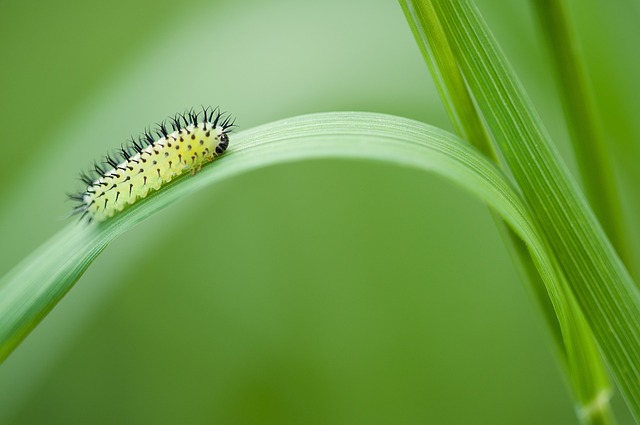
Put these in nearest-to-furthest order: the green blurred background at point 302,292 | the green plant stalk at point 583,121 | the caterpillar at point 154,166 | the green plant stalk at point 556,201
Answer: the green plant stalk at point 556,201, the green plant stalk at point 583,121, the caterpillar at point 154,166, the green blurred background at point 302,292

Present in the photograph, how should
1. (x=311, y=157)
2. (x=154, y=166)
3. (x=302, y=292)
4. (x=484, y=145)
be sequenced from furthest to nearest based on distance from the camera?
1. (x=302, y=292)
2. (x=154, y=166)
3. (x=484, y=145)
4. (x=311, y=157)

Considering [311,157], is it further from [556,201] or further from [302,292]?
[302,292]

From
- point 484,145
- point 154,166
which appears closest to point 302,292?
point 154,166

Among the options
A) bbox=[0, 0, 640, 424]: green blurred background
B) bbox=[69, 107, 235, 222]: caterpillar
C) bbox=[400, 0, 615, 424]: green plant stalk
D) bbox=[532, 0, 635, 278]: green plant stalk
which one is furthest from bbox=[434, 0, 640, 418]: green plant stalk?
bbox=[0, 0, 640, 424]: green blurred background

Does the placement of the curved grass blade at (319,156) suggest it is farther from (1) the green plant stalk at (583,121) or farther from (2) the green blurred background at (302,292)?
(2) the green blurred background at (302,292)

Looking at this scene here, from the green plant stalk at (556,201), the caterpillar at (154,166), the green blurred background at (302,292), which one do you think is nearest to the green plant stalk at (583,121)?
the green plant stalk at (556,201)

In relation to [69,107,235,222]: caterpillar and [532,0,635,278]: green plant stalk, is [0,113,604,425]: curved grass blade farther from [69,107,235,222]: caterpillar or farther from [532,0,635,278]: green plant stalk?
[69,107,235,222]: caterpillar
